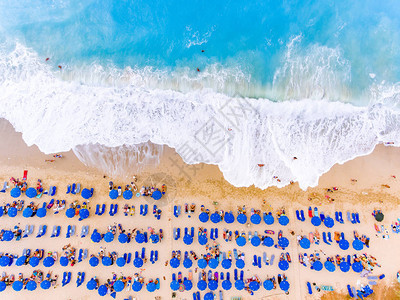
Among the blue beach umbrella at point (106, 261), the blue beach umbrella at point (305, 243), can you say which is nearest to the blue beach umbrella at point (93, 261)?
the blue beach umbrella at point (106, 261)

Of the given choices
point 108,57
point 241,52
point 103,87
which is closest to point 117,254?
point 103,87

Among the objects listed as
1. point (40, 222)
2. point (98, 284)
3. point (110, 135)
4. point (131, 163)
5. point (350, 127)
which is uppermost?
point (350, 127)

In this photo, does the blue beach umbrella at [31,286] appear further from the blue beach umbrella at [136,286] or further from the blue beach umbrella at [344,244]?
the blue beach umbrella at [344,244]

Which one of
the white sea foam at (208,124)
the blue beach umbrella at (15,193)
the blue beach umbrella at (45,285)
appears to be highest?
the white sea foam at (208,124)

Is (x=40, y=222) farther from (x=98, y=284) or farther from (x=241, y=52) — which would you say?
(x=241, y=52)

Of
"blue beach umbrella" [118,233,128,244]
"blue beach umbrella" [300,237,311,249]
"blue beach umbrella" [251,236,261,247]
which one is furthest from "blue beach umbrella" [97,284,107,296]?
"blue beach umbrella" [300,237,311,249]

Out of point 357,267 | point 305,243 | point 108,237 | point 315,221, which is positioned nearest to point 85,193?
point 108,237

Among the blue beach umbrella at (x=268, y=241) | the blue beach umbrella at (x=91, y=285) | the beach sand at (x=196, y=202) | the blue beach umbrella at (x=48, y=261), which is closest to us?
the blue beach umbrella at (x=91, y=285)
